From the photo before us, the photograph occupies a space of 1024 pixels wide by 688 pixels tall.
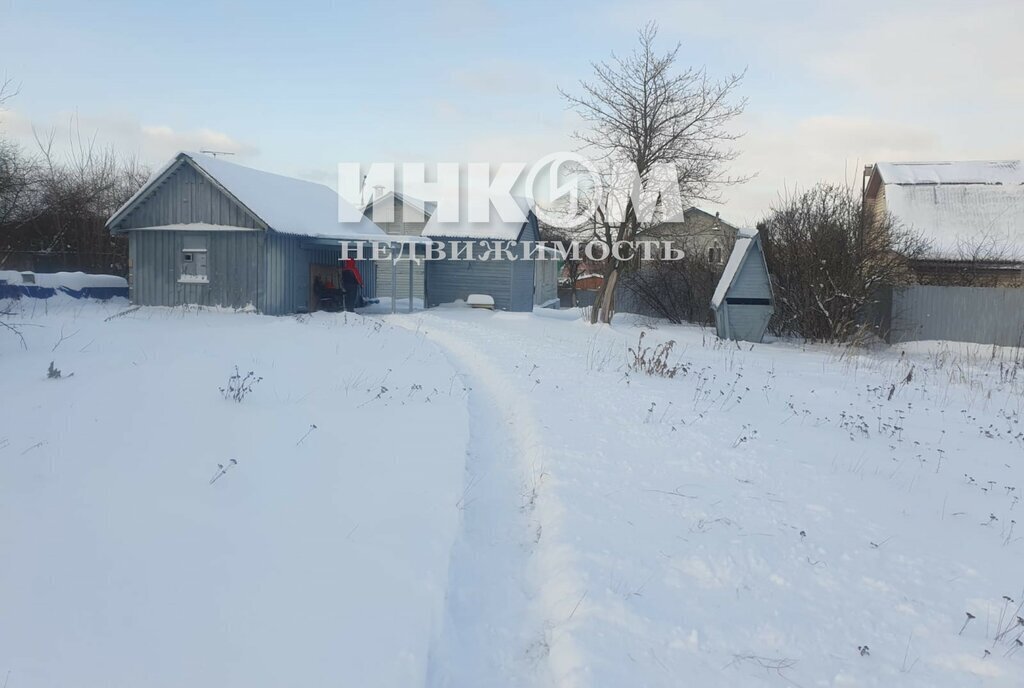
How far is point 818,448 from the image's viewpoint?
241 inches

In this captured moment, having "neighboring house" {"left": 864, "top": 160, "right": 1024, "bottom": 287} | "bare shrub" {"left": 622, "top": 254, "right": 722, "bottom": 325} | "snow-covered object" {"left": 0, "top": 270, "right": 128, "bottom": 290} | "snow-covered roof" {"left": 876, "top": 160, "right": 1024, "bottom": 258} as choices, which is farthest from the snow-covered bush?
"snow-covered roof" {"left": 876, "top": 160, "right": 1024, "bottom": 258}

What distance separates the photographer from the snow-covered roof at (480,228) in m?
24.7

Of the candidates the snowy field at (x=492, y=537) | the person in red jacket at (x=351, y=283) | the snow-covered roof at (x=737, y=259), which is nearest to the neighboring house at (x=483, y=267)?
the person in red jacket at (x=351, y=283)

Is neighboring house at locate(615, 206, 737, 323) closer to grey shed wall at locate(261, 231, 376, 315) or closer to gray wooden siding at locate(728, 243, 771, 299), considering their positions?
gray wooden siding at locate(728, 243, 771, 299)

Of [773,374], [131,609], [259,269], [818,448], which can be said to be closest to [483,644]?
[131,609]

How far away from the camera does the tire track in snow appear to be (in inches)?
119

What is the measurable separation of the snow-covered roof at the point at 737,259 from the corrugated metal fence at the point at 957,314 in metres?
4.23

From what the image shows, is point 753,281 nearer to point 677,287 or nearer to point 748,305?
point 748,305

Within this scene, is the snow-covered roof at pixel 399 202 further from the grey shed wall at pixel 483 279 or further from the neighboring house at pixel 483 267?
the grey shed wall at pixel 483 279

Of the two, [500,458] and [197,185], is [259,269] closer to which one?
[197,185]

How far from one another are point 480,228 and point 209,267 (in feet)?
31.5

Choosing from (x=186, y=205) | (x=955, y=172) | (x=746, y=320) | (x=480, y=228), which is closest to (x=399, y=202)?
(x=480, y=228)

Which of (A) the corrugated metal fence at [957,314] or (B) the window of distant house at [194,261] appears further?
(B) the window of distant house at [194,261]

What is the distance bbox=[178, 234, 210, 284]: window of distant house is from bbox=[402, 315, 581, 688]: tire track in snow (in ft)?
50.8
